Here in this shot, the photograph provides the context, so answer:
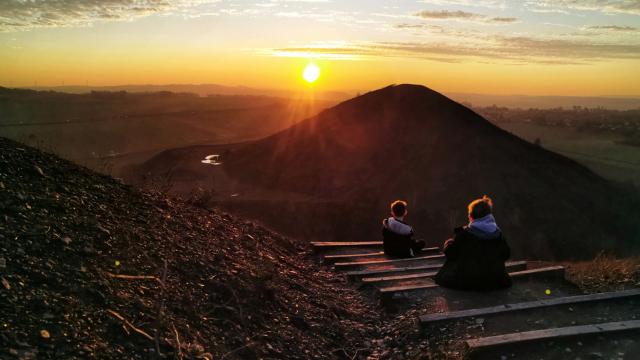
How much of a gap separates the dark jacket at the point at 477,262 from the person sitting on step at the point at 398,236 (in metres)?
1.73

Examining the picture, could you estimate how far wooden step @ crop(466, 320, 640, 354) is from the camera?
4.19 m

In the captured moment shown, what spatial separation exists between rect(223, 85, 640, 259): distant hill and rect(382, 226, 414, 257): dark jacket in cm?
778

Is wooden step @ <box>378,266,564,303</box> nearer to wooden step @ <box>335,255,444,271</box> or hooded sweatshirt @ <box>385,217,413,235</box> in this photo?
wooden step @ <box>335,255,444,271</box>

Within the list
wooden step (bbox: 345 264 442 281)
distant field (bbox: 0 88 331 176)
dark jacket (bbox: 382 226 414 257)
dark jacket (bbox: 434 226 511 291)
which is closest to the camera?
dark jacket (bbox: 434 226 511 291)

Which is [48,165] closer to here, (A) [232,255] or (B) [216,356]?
(A) [232,255]

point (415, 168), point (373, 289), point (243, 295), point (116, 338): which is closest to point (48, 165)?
point (243, 295)

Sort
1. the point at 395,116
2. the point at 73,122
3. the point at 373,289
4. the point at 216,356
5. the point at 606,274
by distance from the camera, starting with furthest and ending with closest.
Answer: the point at 73,122
the point at 395,116
the point at 606,274
the point at 373,289
the point at 216,356

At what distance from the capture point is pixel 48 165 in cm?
532

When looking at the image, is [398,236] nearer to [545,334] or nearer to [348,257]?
[348,257]

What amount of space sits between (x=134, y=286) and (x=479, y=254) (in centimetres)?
370

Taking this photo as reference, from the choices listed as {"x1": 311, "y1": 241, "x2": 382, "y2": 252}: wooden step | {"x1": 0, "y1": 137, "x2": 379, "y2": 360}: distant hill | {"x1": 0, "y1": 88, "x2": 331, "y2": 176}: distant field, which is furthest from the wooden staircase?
{"x1": 0, "y1": 88, "x2": 331, "y2": 176}: distant field

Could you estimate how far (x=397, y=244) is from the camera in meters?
7.81

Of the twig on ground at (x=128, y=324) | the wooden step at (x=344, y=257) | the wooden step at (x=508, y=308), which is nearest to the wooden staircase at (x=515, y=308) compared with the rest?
the wooden step at (x=508, y=308)

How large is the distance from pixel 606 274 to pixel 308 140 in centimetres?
1693
